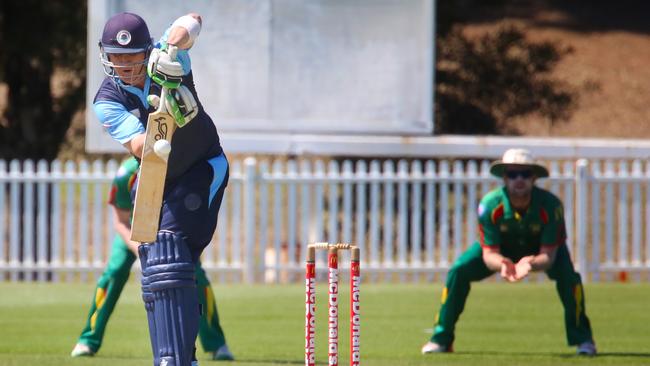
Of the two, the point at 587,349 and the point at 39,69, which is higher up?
the point at 39,69

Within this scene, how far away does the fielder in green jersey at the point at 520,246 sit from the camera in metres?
9.29

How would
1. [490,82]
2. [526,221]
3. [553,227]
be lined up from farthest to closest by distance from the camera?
[490,82] → [526,221] → [553,227]

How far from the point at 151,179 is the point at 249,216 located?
33.2 ft

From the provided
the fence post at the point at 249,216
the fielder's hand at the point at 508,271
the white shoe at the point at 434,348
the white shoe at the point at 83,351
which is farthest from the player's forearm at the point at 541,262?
the fence post at the point at 249,216

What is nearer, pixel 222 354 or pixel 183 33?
pixel 183 33

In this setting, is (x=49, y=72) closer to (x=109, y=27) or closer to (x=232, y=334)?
(x=232, y=334)

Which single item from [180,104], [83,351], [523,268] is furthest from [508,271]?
[180,104]

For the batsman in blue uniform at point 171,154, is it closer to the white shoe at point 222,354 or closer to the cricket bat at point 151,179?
the cricket bat at point 151,179

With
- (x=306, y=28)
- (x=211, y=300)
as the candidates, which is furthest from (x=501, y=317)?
(x=306, y=28)

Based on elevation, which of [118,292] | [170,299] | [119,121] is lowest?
[118,292]

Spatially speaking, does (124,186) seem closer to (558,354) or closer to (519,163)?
(519,163)

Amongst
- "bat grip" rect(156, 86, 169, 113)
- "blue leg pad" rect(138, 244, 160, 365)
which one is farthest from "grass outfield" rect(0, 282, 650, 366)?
"bat grip" rect(156, 86, 169, 113)

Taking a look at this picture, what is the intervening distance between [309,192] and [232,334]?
5.53 m

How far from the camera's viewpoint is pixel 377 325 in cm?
1142
